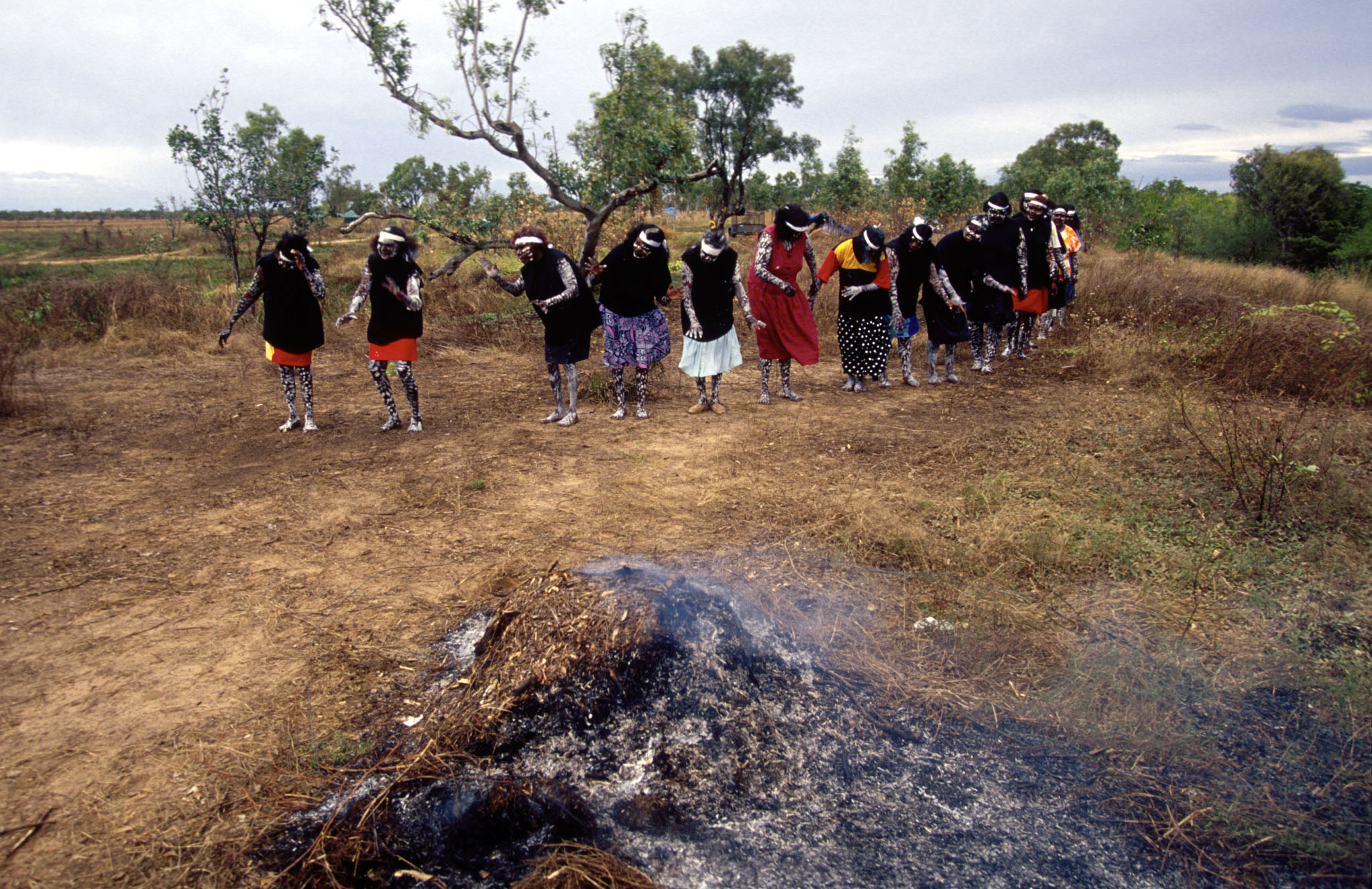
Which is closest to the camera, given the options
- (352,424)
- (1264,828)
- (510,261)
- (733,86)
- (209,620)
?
(1264,828)

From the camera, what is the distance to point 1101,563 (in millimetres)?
3824

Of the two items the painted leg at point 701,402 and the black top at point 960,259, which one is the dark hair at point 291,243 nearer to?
the painted leg at point 701,402

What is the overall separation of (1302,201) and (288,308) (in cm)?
2556

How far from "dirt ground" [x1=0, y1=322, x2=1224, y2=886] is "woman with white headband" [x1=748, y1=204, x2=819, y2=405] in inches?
18.2

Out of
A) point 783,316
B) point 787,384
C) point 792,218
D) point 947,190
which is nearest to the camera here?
point 792,218

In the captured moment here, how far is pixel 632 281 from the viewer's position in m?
6.57

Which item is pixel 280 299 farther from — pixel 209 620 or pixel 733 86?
pixel 733 86

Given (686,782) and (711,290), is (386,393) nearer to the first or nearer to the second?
(711,290)

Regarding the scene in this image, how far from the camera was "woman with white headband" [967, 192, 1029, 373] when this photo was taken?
25.7ft

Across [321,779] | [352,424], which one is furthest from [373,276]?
[321,779]

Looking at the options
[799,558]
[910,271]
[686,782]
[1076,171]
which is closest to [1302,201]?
[1076,171]

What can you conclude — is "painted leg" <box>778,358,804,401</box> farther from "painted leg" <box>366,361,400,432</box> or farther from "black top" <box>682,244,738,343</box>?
"painted leg" <box>366,361,400,432</box>

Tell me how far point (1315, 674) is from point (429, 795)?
330cm

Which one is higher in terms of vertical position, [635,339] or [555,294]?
[555,294]
